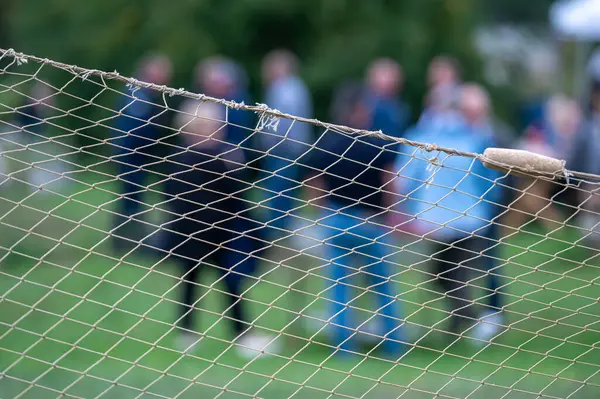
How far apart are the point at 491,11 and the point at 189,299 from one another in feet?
54.9

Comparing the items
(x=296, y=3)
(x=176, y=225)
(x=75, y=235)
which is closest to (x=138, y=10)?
(x=296, y=3)

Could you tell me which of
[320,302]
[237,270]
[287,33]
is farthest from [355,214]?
[287,33]

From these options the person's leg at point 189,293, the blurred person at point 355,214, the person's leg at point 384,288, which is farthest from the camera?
the person's leg at point 189,293

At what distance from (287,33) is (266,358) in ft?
28.7

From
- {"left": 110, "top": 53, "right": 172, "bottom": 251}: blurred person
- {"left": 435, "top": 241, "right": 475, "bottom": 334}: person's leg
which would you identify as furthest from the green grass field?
{"left": 110, "top": 53, "right": 172, "bottom": 251}: blurred person

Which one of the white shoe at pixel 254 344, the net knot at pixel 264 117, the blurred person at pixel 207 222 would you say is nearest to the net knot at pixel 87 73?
the net knot at pixel 264 117

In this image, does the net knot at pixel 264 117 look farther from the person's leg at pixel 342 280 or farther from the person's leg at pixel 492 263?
the person's leg at pixel 492 263

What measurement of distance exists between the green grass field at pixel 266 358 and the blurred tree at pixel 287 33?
5351 mm

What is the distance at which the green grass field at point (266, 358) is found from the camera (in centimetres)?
376

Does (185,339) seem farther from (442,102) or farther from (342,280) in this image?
(442,102)

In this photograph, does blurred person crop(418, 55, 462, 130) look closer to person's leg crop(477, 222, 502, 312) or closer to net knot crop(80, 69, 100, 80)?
person's leg crop(477, 222, 502, 312)

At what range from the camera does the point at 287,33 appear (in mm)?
13594

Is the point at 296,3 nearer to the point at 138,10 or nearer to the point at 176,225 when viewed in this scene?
the point at 138,10

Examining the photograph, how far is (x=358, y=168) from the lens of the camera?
549 centimetres
